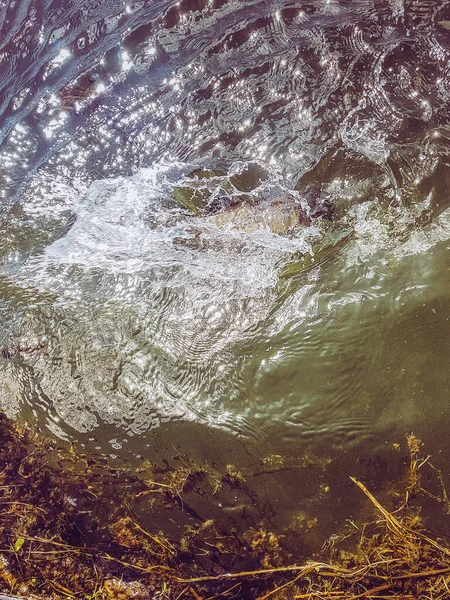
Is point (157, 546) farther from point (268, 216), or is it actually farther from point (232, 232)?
point (268, 216)

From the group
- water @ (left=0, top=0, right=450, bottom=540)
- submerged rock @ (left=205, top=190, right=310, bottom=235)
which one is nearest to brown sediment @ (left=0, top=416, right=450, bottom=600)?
water @ (left=0, top=0, right=450, bottom=540)

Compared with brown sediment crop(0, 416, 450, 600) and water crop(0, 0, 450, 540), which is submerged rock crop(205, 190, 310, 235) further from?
brown sediment crop(0, 416, 450, 600)

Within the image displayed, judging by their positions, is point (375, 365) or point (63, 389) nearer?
point (375, 365)

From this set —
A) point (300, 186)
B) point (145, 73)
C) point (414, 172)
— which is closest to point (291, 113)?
point (300, 186)

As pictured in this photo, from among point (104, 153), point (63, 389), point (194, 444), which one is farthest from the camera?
point (104, 153)

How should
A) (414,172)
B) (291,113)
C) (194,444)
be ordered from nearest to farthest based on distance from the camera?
(194,444)
(414,172)
(291,113)

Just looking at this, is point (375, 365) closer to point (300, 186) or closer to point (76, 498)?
point (300, 186)

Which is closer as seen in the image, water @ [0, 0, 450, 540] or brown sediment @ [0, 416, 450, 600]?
brown sediment @ [0, 416, 450, 600]
